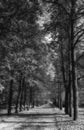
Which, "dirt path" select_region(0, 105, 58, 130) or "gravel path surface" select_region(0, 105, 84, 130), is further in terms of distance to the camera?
"dirt path" select_region(0, 105, 58, 130)

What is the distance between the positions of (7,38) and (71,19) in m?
6.31

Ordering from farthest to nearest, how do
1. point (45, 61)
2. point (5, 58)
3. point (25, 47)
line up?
point (45, 61) → point (25, 47) → point (5, 58)

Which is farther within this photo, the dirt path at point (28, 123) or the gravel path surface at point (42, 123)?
the dirt path at point (28, 123)

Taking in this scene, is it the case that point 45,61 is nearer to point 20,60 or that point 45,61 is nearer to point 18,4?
point 20,60

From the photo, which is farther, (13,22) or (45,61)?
(45,61)

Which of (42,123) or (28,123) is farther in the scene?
(28,123)

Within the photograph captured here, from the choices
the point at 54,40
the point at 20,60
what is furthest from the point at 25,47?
the point at 54,40

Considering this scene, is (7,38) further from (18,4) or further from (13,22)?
(18,4)

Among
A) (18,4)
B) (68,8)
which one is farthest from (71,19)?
(18,4)

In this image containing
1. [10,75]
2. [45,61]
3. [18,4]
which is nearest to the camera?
[18,4]

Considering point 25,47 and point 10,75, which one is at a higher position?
point 25,47

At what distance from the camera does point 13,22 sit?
1511cm

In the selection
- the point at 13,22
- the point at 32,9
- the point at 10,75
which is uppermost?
the point at 32,9

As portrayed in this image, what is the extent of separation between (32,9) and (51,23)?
381 centimetres
